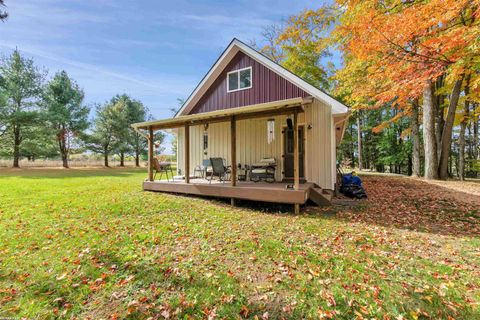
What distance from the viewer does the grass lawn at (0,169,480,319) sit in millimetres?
2494

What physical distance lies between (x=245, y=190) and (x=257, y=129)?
3459 millimetres

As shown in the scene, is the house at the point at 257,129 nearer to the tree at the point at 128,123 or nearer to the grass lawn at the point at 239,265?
the grass lawn at the point at 239,265

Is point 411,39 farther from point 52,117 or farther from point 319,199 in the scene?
point 52,117

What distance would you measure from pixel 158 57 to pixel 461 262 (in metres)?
18.5

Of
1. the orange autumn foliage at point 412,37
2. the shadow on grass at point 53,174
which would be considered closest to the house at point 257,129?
the orange autumn foliage at point 412,37

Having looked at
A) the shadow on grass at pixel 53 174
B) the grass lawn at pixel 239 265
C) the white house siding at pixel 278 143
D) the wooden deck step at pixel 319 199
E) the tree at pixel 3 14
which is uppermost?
the tree at pixel 3 14

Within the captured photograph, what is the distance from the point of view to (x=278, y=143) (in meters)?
8.79

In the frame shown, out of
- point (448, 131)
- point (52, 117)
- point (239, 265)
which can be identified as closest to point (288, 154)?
point (239, 265)

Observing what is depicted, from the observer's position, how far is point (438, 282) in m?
2.88

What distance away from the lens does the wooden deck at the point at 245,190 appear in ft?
19.4

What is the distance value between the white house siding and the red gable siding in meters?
0.90

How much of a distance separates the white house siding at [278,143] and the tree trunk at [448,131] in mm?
8873

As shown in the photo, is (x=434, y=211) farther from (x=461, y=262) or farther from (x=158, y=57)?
(x=158, y=57)

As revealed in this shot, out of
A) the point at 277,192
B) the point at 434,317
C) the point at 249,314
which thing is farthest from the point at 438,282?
the point at 277,192
